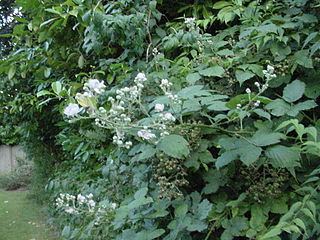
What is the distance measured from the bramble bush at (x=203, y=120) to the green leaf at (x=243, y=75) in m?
0.02

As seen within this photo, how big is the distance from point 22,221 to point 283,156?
224 inches

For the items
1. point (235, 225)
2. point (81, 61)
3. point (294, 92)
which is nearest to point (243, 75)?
point (294, 92)

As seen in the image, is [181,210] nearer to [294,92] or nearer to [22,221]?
[294,92]

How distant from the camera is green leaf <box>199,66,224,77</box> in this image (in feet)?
4.86

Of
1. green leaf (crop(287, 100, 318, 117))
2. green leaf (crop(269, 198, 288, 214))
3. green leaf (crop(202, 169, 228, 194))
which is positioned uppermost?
green leaf (crop(287, 100, 318, 117))

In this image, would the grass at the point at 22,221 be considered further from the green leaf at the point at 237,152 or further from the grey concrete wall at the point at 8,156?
the green leaf at the point at 237,152

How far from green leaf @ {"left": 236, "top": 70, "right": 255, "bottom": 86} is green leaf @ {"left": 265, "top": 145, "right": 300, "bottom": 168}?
0.43 m

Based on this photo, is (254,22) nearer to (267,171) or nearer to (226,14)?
(226,14)

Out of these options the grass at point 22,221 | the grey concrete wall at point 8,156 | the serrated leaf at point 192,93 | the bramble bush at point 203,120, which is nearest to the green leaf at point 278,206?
the bramble bush at point 203,120

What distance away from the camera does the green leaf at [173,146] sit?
109 cm

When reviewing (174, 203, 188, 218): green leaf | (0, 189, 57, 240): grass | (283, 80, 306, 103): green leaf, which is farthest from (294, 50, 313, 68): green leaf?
(0, 189, 57, 240): grass

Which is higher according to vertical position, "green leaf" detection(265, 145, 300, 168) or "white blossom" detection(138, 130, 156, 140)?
"white blossom" detection(138, 130, 156, 140)

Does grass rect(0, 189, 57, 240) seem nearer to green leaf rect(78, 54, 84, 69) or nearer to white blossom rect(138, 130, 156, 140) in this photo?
green leaf rect(78, 54, 84, 69)

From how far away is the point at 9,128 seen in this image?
575 centimetres
